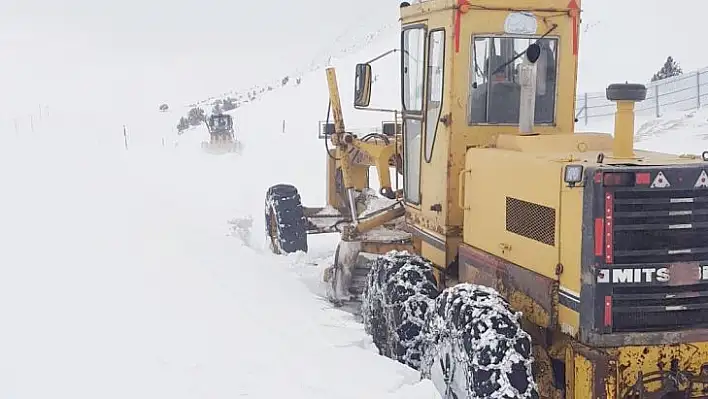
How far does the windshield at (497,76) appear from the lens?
6.69 meters

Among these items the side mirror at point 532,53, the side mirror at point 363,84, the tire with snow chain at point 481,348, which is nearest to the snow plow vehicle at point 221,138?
the side mirror at point 363,84

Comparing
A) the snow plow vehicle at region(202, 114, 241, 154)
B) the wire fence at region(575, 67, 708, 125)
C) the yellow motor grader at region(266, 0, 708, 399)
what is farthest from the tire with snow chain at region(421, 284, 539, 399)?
the snow plow vehicle at region(202, 114, 241, 154)

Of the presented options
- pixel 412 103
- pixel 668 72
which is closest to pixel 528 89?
pixel 412 103

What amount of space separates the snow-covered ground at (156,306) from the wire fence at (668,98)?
13085 mm

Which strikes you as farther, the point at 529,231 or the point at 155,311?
the point at 155,311

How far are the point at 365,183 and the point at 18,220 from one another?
459 cm

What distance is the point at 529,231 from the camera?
5.50 m

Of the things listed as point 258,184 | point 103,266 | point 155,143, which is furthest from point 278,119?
point 103,266

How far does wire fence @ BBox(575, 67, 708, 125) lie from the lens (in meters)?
23.5

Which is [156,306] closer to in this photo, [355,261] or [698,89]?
[355,261]

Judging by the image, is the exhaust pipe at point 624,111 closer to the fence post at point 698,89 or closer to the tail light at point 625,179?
the tail light at point 625,179

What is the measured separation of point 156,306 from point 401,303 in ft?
7.06

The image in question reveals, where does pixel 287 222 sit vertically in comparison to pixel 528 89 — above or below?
below

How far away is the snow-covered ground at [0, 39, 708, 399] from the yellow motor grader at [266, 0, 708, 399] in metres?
0.80
